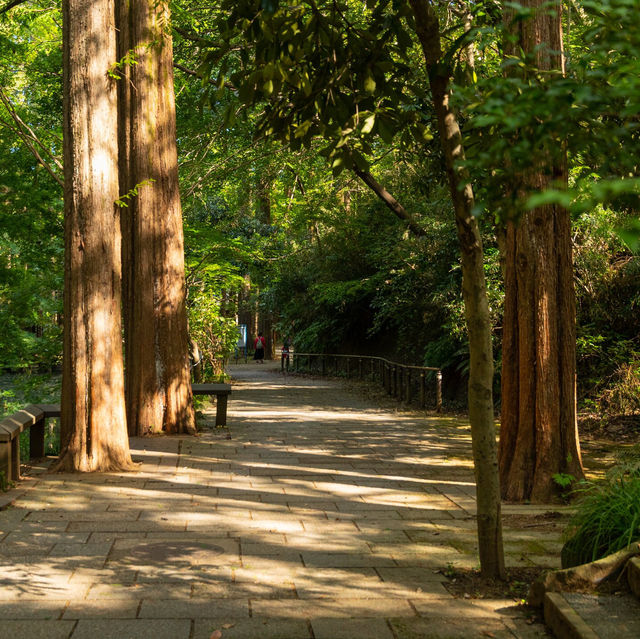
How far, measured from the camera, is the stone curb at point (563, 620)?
12.2 ft

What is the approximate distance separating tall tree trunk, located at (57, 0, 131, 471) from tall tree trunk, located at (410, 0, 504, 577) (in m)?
4.77

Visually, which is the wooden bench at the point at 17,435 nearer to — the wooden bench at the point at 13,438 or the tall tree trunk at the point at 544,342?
the wooden bench at the point at 13,438

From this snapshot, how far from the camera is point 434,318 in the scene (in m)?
18.2

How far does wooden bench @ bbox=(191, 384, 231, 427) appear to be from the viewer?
12.7 m

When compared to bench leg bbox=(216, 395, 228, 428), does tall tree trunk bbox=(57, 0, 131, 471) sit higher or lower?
higher

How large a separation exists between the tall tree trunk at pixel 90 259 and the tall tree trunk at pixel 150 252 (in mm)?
2535

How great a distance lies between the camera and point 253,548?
5.75 meters

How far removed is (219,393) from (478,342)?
27.2ft

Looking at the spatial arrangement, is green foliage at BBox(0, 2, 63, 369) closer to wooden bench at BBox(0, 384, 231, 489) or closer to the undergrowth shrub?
wooden bench at BBox(0, 384, 231, 489)

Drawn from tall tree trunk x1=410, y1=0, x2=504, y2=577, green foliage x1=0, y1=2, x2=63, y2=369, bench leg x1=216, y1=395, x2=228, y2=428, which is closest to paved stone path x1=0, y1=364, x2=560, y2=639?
tall tree trunk x1=410, y1=0, x2=504, y2=577

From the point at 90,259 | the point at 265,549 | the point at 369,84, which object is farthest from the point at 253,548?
the point at 90,259

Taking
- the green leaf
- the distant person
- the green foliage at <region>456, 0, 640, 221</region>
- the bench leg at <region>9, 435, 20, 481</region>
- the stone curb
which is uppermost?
the green leaf

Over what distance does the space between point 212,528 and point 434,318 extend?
12.5m

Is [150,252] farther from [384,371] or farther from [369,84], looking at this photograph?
[384,371]
